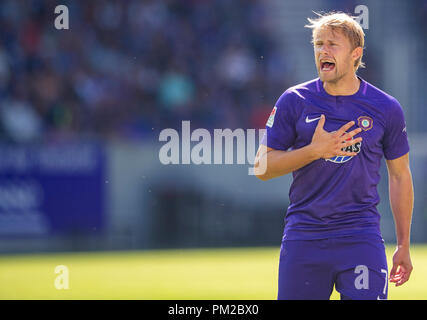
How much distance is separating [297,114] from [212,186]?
1051 centimetres

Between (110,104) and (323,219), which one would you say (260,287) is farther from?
(110,104)

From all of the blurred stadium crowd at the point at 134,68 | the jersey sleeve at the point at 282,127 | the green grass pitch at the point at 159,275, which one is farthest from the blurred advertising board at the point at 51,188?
the jersey sleeve at the point at 282,127

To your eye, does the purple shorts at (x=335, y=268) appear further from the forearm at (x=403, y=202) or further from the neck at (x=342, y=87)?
the neck at (x=342, y=87)

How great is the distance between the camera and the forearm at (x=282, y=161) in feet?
14.8

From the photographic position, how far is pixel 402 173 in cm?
486

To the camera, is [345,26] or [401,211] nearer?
[345,26]

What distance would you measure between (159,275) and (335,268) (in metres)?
6.89

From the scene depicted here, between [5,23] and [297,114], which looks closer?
[297,114]

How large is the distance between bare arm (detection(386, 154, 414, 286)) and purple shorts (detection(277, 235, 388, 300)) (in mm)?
228

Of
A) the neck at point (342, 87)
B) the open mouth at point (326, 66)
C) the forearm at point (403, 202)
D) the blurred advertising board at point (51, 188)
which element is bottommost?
the blurred advertising board at point (51, 188)

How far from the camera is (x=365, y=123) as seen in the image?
4.63m

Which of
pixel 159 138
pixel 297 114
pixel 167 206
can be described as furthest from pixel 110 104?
pixel 297 114

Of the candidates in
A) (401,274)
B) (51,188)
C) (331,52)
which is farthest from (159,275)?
(331,52)

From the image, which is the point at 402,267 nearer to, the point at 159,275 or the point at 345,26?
the point at 345,26
